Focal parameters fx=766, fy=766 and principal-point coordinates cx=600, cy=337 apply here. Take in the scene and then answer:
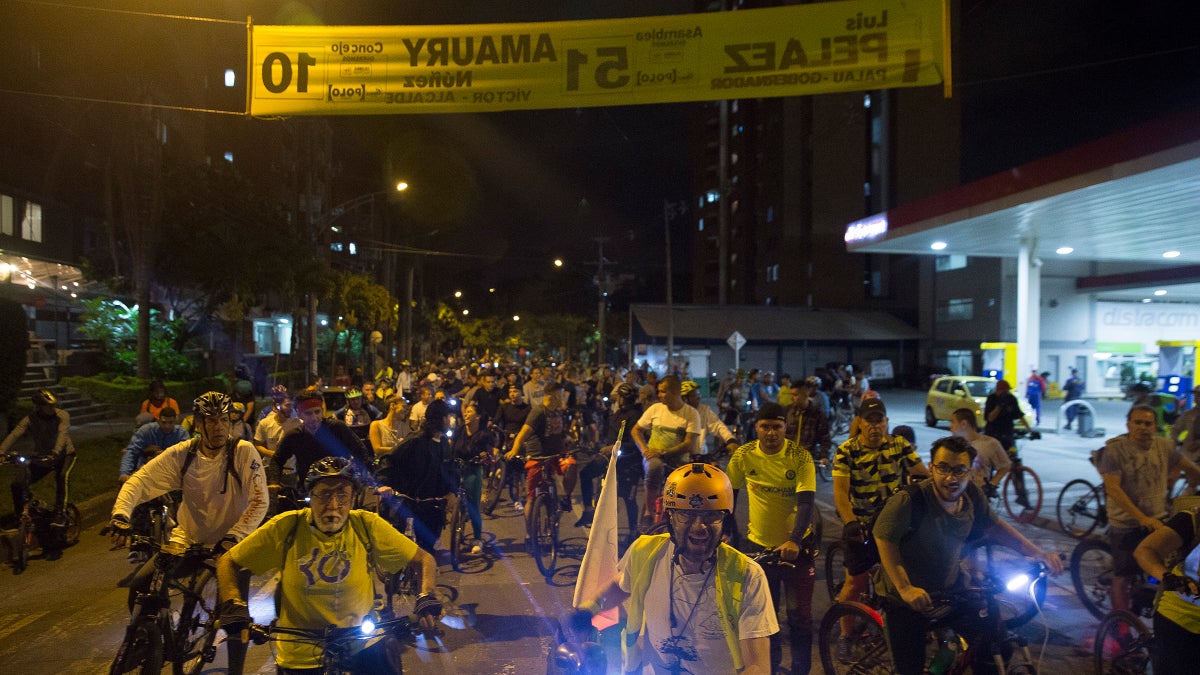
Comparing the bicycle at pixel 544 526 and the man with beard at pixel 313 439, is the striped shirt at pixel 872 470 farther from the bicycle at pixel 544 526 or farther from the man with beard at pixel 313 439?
the man with beard at pixel 313 439

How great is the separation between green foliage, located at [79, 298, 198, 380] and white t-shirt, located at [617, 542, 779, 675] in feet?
84.7

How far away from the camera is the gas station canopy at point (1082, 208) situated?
12.4m

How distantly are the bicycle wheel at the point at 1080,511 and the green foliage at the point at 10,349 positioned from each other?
18.3 m

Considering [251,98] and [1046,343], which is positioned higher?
[251,98]

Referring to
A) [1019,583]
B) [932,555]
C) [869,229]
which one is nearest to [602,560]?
[932,555]

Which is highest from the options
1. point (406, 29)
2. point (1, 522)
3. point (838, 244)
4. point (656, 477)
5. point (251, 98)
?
point (838, 244)

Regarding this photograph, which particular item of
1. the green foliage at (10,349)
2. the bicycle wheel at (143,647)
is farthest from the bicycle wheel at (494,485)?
the green foliage at (10,349)

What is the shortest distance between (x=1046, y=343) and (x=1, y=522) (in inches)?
1421

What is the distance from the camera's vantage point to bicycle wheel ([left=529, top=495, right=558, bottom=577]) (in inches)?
299

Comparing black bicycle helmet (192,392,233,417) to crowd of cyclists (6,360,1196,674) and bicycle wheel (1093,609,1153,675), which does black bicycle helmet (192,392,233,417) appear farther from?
bicycle wheel (1093,609,1153,675)

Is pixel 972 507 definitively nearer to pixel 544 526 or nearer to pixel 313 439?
pixel 544 526

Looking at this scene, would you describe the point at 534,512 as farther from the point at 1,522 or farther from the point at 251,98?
the point at 1,522

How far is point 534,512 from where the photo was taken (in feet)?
25.3

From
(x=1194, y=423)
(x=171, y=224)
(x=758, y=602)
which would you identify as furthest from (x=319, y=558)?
(x=171, y=224)
